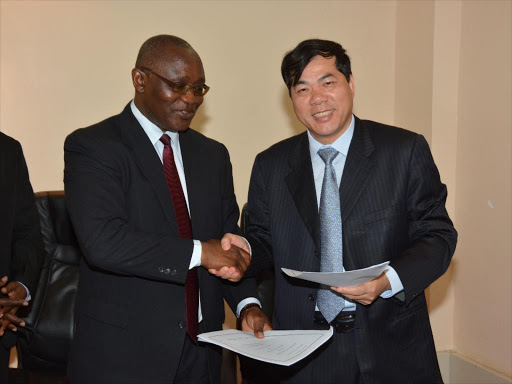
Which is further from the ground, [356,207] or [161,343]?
[356,207]

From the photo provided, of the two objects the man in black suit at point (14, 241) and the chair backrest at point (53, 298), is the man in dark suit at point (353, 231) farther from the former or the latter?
the chair backrest at point (53, 298)

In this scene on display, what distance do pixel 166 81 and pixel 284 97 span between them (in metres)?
1.90

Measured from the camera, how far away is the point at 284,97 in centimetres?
416

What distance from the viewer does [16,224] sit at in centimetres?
262

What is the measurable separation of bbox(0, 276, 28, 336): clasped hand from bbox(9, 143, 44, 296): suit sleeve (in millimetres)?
56

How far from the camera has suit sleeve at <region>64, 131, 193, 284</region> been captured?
2150 millimetres

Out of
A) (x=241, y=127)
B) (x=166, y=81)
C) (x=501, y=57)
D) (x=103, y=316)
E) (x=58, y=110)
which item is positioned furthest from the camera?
(x=241, y=127)

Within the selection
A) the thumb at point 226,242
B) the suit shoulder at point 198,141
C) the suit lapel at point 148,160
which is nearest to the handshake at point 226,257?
the thumb at point 226,242

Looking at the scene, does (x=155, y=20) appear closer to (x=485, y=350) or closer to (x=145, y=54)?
(x=145, y=54)

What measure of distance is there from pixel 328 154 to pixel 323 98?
24cm

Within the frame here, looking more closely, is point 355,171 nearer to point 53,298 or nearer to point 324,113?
point 324,113

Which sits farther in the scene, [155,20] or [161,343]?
[155,20]

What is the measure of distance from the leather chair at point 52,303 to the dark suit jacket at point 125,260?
0.86 m

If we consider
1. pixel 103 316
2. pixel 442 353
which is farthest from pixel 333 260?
pixel 442 353
